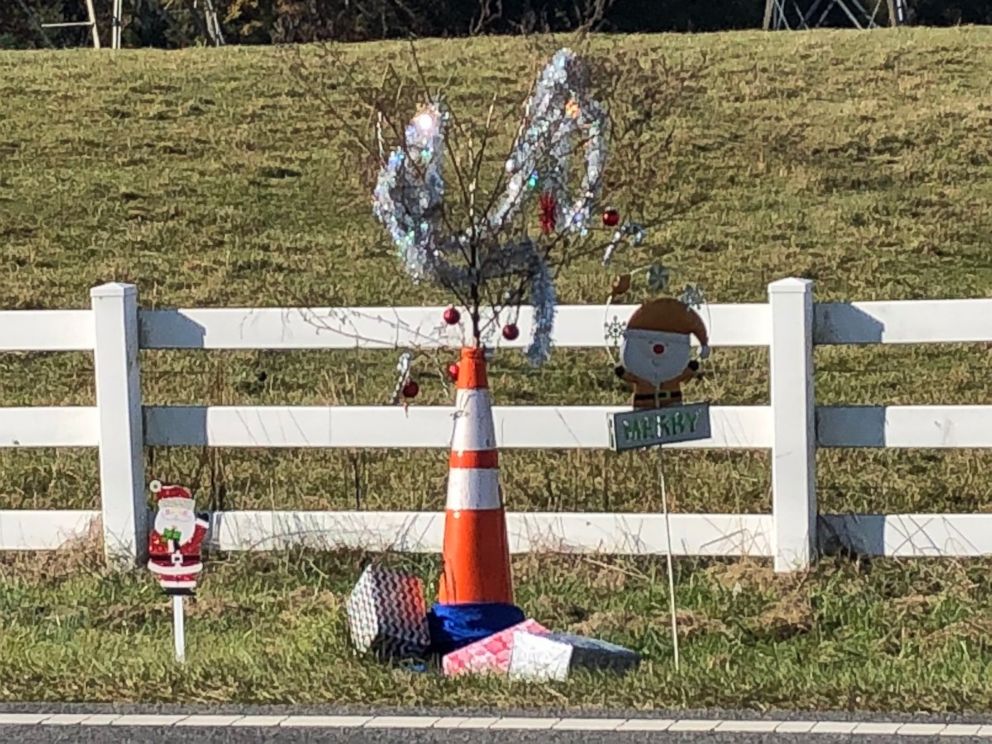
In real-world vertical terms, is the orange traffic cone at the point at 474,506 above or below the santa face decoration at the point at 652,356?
below

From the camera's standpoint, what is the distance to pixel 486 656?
615 cm

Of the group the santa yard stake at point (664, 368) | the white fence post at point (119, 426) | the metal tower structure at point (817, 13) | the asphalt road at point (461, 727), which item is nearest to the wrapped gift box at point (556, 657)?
the santa yard stake at point (664, 368)

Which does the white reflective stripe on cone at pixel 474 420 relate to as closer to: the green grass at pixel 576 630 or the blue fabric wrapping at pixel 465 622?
the blue fabric wrapping at pixel 465 622

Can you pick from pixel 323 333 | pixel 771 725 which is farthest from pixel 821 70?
pixel 771 725

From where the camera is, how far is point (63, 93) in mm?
25641

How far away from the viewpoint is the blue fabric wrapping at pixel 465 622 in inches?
254

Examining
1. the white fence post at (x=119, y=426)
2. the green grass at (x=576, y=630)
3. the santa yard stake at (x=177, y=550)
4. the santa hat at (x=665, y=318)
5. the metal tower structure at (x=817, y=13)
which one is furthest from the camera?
the metal tower structure at (x=817, y=13)

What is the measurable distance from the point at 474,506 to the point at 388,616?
567 millimetres

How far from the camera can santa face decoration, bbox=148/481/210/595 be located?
6223 mm

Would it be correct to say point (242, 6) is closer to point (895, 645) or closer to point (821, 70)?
point (821, 70)

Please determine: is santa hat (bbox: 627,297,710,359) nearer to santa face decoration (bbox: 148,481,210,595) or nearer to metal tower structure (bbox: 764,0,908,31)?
santa face decoration (bbox: 148,481,210,595)

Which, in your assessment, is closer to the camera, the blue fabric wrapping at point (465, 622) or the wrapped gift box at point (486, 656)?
the wrapped gift box at point (486, 656)

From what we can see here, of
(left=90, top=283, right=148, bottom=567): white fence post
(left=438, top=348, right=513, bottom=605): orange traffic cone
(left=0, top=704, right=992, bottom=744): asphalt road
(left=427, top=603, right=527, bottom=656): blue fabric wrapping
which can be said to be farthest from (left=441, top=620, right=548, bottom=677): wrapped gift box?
(left=90, top=283, right=148, bottom=567): white fence post

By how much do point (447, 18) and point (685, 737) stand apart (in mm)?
41094
